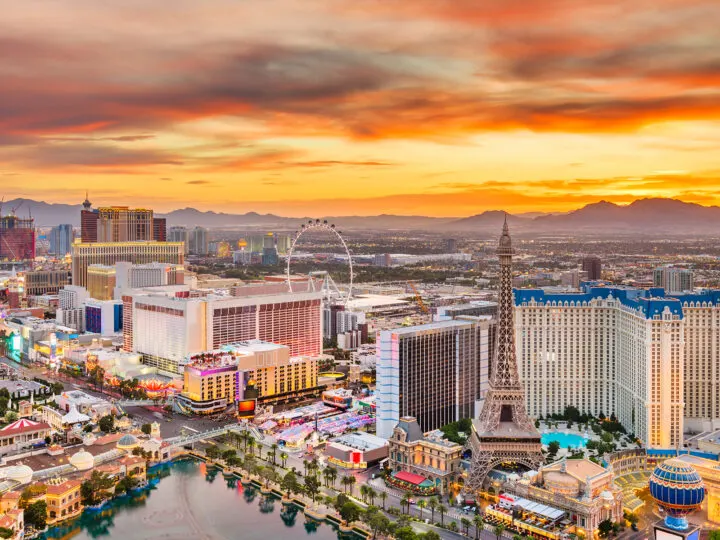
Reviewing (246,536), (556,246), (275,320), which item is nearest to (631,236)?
(556,246)

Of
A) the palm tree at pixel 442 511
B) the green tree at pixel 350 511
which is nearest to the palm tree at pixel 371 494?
the green tree at pixel 350 511

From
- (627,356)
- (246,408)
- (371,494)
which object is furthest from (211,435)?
(627,356)

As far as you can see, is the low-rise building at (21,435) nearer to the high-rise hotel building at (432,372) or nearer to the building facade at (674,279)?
the high-rise hotel building at (432,372)

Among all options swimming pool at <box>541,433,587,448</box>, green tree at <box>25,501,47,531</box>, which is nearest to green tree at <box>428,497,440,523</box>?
swimming pool at <box>541,433,587,448</box>

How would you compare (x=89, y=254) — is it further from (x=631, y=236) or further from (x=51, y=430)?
(x=631, y=236)

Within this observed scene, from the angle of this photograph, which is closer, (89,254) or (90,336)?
(90,336)

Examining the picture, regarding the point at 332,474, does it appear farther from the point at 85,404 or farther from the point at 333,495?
the point at 85,404
